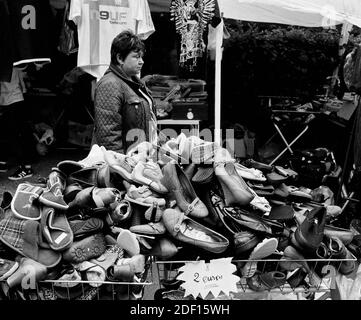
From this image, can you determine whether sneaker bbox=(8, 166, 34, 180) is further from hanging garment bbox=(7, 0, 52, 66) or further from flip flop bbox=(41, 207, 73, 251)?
flip flop bbox=(41, 207, 73, 251)

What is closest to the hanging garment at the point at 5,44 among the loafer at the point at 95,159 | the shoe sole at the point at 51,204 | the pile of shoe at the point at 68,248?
the loafer at the point at 95,159

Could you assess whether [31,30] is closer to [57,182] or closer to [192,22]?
[192,22]

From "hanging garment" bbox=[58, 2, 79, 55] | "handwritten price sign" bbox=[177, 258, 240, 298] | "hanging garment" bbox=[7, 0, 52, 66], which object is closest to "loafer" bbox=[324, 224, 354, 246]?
"handwritten price sign" bbox=[177, 258, 240, 298]

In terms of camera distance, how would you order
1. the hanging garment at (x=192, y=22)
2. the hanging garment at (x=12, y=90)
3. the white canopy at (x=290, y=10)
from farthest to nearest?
the hanging garment at (x=12, y=90) < the hanging garment at (x=192, y=22) < the white canopy at (x=290, y=10)

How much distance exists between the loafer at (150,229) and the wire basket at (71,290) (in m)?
0.14

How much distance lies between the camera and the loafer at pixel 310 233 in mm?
1600

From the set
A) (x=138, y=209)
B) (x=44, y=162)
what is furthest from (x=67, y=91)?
(x=138, y=209)

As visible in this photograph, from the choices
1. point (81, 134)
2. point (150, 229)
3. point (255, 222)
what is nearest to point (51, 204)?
point (150, 229)

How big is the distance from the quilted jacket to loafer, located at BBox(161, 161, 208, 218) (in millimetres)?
1114

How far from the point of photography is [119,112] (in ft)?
9.32

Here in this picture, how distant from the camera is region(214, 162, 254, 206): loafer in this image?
64.7 inches

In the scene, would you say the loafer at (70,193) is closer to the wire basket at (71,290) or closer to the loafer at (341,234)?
the wire basket at (71,290)
